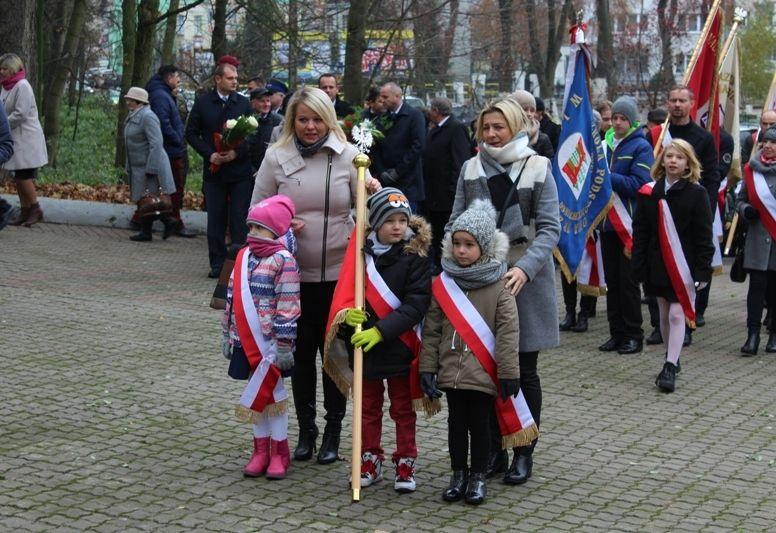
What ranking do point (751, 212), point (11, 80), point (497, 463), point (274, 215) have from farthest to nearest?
point (11, 80)
point (751, 212)
point (497, 463)
point (274, 215)

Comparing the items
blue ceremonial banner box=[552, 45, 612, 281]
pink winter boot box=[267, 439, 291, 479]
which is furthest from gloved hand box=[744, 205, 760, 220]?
pink winter boot box=[267, 439, 291, 479]

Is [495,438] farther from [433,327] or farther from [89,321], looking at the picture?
[89,321]

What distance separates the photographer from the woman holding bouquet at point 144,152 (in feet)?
47.5

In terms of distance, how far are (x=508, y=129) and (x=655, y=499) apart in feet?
6.26

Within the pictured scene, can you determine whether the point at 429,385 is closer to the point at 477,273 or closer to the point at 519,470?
the point at 477,273

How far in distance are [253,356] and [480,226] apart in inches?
51.6

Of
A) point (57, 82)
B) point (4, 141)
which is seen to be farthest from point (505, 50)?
point (4, 141)

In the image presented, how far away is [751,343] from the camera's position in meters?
10.3

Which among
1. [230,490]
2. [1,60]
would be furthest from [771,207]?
[1,60]

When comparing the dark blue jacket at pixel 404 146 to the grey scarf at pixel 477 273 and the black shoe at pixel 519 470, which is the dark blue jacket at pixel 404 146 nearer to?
the black shoe at pixel 519 470

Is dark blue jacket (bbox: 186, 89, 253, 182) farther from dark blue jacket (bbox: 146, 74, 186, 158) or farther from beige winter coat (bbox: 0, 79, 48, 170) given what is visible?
beige winter coat (bbox: 0, 79, 48, 170)

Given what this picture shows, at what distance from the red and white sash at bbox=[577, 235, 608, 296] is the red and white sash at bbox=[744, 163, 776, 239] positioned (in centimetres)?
132

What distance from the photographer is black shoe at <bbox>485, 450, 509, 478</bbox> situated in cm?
665

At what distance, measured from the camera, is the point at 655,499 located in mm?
6340
